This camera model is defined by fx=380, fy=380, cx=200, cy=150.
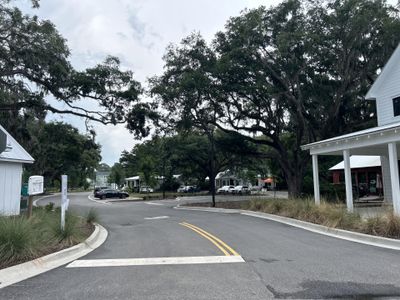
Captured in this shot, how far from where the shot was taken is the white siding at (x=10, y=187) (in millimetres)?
18375

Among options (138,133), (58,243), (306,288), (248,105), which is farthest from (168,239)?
(248,105)

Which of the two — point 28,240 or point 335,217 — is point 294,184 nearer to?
point 335,217

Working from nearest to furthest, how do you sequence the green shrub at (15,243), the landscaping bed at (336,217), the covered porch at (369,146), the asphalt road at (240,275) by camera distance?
the asphalt road at (240,275) < the green shrub at (15,243) < the landscaping bed at (336,217) < the covered porch at (369,146)

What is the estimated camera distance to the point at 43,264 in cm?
834

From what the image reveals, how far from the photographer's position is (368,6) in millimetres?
23781

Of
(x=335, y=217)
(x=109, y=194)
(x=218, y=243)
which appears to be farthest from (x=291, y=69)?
(x=109, y=194)

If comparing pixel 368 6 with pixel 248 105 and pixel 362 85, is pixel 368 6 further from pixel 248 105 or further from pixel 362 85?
pixel 248 105

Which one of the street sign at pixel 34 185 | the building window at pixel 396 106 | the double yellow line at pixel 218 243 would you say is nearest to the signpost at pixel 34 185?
the street sign at pixel 34 185

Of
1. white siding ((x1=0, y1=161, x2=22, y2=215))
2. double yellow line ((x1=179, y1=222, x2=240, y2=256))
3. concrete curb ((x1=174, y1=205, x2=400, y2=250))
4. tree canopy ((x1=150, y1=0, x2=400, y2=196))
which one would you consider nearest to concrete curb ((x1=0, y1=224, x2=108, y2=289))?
double yellow line ((x1=179, y1=222, x2=240, y2=256))

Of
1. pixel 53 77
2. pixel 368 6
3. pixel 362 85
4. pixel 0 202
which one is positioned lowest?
pixel 0 202

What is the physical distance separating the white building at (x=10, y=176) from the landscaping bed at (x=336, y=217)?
13.2 m

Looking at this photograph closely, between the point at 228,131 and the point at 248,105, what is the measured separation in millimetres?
2801

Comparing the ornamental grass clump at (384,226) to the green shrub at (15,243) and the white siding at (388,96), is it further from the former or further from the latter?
the white siding at (388,96)

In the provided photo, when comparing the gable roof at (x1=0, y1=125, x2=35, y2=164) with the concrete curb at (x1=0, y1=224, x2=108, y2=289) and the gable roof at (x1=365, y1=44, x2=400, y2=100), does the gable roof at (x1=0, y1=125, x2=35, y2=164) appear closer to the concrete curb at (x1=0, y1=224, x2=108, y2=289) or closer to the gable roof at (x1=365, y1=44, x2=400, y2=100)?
the concrete curb at (x1=0, y1=224, x2=108, y2=289)
